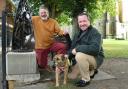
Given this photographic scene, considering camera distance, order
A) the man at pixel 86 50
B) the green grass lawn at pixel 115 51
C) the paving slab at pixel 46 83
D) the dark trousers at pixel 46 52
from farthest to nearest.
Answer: the green grass lawn at pixel 115 51, the dark trousers at pixel 46 52, the paving slab at pixel 46 83, the man at pixel 86 50

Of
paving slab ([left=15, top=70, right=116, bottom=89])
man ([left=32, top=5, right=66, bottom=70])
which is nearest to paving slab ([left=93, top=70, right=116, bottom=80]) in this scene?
paving slab ([left=15, top=70, right=116, bottom=89])

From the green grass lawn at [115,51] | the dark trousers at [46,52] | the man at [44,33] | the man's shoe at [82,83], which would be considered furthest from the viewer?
the green grass lawn at [115,51]

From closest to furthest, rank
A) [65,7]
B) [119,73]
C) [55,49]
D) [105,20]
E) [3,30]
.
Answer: [3,30] → [55,49] → [119,73] → [65,7] → [105,20]

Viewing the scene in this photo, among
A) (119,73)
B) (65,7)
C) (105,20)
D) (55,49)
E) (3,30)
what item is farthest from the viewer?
(105,20)

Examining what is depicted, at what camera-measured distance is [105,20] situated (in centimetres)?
6600

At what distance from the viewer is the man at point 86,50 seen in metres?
7.64

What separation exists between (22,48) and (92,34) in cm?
135

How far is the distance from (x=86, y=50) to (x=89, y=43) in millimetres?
161

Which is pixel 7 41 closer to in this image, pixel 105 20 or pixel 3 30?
pixel 3 30


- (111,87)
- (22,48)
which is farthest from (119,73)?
(22,48)

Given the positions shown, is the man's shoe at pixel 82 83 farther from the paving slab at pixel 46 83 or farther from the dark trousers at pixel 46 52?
the dark trousers at pixel 46 52

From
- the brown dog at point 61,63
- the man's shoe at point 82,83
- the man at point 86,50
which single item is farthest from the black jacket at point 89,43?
the man's shoe at point 82,83

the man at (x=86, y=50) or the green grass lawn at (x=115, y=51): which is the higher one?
the man at (x=86, y=50)

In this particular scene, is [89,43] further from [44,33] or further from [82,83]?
[44,33]
